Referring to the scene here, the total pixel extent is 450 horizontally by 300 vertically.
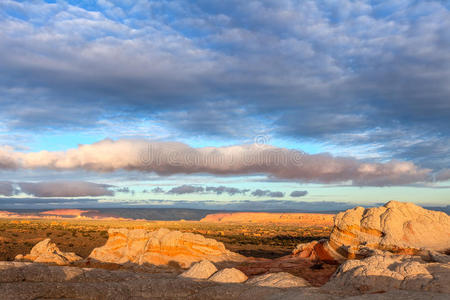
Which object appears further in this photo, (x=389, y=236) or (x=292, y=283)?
(x=389, y=236)

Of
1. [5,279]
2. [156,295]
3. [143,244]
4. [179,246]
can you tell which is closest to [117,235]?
[143,244]

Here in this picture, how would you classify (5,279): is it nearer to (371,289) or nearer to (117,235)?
(371,289)

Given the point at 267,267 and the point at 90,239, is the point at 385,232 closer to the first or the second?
the point at 267,267

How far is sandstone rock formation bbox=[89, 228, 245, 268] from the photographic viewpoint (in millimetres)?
17594

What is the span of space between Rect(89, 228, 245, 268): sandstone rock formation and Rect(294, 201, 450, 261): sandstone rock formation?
13.9ft

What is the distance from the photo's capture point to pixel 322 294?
27.1 ft

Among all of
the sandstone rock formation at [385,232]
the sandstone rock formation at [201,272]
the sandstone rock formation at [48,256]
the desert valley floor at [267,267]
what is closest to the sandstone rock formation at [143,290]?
the desert valley floor at [267,267]

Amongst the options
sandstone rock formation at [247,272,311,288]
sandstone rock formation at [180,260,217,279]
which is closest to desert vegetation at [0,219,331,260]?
sandstone rock formation at [180,260,217,279]

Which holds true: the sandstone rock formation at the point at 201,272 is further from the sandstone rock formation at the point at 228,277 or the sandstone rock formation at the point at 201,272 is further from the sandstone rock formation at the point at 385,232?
the sandstone rock formation at the point at 385,232

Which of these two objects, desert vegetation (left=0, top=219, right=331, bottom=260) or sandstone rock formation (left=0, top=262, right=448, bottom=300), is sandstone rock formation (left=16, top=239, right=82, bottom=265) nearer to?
desert vegetation (left=0, top=219, right=331, bottom=260)

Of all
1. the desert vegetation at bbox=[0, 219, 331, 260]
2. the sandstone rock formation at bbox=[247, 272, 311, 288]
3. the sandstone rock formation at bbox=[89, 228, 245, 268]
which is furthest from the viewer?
the desert vegetation at bbox=[0, 219, 331, 260]

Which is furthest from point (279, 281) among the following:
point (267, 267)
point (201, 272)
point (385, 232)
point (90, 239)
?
point (90, 239)

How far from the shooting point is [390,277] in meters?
9.71

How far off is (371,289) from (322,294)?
1895mm
